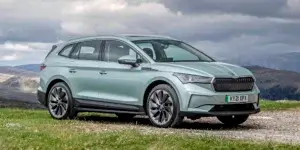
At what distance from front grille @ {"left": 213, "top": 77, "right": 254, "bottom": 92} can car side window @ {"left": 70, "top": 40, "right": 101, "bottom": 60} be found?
3.56 m

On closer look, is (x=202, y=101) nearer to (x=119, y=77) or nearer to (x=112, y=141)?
(x=119, y=77)

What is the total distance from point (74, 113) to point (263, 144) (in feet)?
22.0

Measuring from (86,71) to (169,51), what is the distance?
2223 mm

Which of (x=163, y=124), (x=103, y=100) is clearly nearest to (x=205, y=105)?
(x=163, y=124)

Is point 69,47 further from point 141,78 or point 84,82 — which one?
point 141,78

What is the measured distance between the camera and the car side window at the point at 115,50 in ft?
48.6

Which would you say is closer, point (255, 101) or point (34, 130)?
point (34, 130)

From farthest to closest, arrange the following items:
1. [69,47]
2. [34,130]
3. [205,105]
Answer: [69,47]
[205,105]
[34,130]

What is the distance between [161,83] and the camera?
13703mm

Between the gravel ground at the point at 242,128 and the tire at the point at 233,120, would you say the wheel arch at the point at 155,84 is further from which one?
the tire at the point at 233,120

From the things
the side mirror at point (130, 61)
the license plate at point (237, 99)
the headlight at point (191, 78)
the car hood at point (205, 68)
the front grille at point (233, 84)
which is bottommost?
the license plate at point (237, 99)

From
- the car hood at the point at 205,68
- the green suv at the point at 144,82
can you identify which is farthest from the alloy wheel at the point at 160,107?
the car hood at the point at 205,68

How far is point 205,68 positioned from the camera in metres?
13.4

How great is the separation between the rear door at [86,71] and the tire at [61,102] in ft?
0.80
